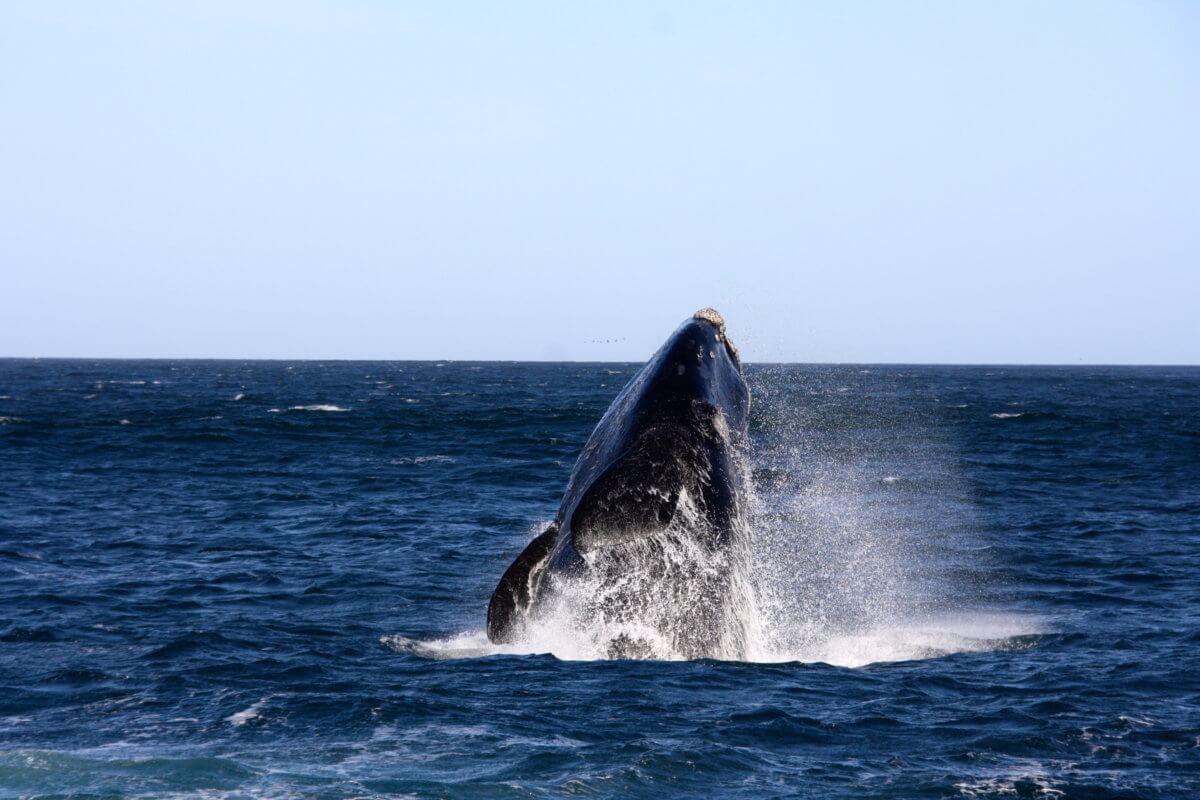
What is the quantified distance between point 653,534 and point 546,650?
6.03 feet

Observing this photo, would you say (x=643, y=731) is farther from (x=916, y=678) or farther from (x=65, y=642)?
(x=65, y=642)

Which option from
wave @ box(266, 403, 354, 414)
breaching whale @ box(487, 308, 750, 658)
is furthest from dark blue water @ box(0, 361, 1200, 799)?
wave @ box(266, 403, 354, 414)

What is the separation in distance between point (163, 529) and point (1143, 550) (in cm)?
1635

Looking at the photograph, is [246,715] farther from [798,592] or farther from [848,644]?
[798,592]

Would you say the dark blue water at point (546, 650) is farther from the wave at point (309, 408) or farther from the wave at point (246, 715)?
the wave at point (309, 408)

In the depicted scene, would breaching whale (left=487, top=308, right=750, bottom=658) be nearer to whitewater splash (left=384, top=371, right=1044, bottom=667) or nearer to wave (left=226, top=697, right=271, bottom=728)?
whitewater splash (left=384, top=371, right=1044, bottom=667)

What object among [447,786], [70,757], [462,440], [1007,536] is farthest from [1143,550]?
[462,440]

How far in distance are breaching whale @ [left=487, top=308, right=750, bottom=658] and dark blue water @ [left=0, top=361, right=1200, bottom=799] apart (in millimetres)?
361

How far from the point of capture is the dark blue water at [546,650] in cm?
778

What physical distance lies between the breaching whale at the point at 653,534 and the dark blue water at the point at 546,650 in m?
0.36

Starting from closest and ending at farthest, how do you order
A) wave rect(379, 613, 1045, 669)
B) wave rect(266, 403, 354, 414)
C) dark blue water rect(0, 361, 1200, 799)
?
dark blue water rect(0, 361, 1200, 799), wave rect(379, 613, 1045, 669), wave rect(266, 403, 354, 414)

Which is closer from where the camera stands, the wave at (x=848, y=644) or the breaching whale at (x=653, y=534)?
the breaching whale at (x=653, y=534)

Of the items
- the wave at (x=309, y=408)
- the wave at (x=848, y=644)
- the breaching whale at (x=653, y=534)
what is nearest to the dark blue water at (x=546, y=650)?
the wave at (x=848, y=644)

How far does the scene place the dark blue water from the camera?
25.5 ft
